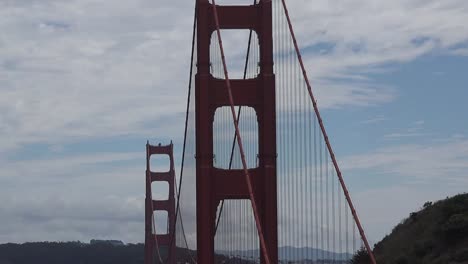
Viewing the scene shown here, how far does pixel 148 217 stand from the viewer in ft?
231

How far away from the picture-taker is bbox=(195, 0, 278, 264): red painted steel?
2661 centimetres

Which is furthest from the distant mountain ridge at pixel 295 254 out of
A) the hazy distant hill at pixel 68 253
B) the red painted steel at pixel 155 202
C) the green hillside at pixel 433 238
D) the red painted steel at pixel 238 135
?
the hazy distant hill at pixel 68 253

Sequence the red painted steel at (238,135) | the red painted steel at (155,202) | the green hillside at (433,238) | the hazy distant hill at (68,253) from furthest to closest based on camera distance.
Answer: the hazy distant hill at (68,253), the red painted steel at (155,202), the green hillside at (433,238), the red painted steel at (238,135)

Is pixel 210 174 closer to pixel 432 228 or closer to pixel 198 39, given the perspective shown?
pixel 198 39

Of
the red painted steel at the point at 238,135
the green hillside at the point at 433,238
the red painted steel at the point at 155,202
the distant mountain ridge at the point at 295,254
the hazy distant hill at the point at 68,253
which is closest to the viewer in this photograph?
the distant mountain ridge at the point at 295,254

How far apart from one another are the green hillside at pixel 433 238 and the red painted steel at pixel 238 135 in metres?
8.89

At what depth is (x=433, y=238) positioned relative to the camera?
3700 centimetres

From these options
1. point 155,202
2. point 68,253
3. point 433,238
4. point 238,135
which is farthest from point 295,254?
point 68,253

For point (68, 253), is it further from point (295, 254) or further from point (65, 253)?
point (295, 254)

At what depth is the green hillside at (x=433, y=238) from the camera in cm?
3519

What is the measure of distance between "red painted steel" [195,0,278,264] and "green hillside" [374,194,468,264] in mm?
8893

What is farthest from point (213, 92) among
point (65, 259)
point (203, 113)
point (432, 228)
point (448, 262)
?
point (65, 259)

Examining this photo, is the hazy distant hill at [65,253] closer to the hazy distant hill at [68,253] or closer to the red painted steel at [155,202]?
the hazy distant hill at [68,253]

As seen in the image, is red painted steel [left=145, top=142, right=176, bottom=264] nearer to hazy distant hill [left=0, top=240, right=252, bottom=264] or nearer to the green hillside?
the green hillside
